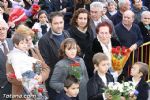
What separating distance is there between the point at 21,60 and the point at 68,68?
83cm

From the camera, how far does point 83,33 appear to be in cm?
738

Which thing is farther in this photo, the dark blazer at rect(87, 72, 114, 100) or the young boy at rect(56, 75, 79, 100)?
the dark blazer at rect(87, 72, 114, 100)

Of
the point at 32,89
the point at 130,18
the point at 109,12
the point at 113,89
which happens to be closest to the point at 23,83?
the point at 32,89

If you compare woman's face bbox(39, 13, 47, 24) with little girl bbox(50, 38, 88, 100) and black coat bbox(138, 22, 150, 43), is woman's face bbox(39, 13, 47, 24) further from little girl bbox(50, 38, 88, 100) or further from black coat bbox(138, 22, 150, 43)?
little girl bbox(50, 38, 88, 100)

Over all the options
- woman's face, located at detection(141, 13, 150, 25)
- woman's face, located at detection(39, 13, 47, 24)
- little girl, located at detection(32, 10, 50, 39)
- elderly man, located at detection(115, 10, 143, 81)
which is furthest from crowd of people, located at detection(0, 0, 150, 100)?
woman's face, located at detection(39, 13, 47, 24)

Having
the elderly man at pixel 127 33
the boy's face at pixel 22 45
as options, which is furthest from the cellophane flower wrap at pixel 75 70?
the elderly man at pixel 127 33

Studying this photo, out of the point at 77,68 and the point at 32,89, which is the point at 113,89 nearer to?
the point at 77,68

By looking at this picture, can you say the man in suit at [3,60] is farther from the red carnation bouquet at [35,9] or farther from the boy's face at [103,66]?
the red carnation bouquet at [35,9]

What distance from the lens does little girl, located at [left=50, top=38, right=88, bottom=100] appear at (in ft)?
19.9

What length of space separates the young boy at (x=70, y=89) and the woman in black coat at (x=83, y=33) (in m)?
1.32

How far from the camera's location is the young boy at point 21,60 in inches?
218

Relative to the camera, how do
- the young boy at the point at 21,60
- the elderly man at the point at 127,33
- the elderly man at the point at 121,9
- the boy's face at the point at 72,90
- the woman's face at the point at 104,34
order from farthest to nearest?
the elderly man at the point at 121,9 < the elderly man at the point at 127,33 < the woman's face at the point at 104,34 < the boy's face at the point at 72,90 < the young boy at the point at 21,60

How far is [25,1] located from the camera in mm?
10953

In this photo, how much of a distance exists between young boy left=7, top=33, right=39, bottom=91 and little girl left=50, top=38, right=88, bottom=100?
1.67ft
